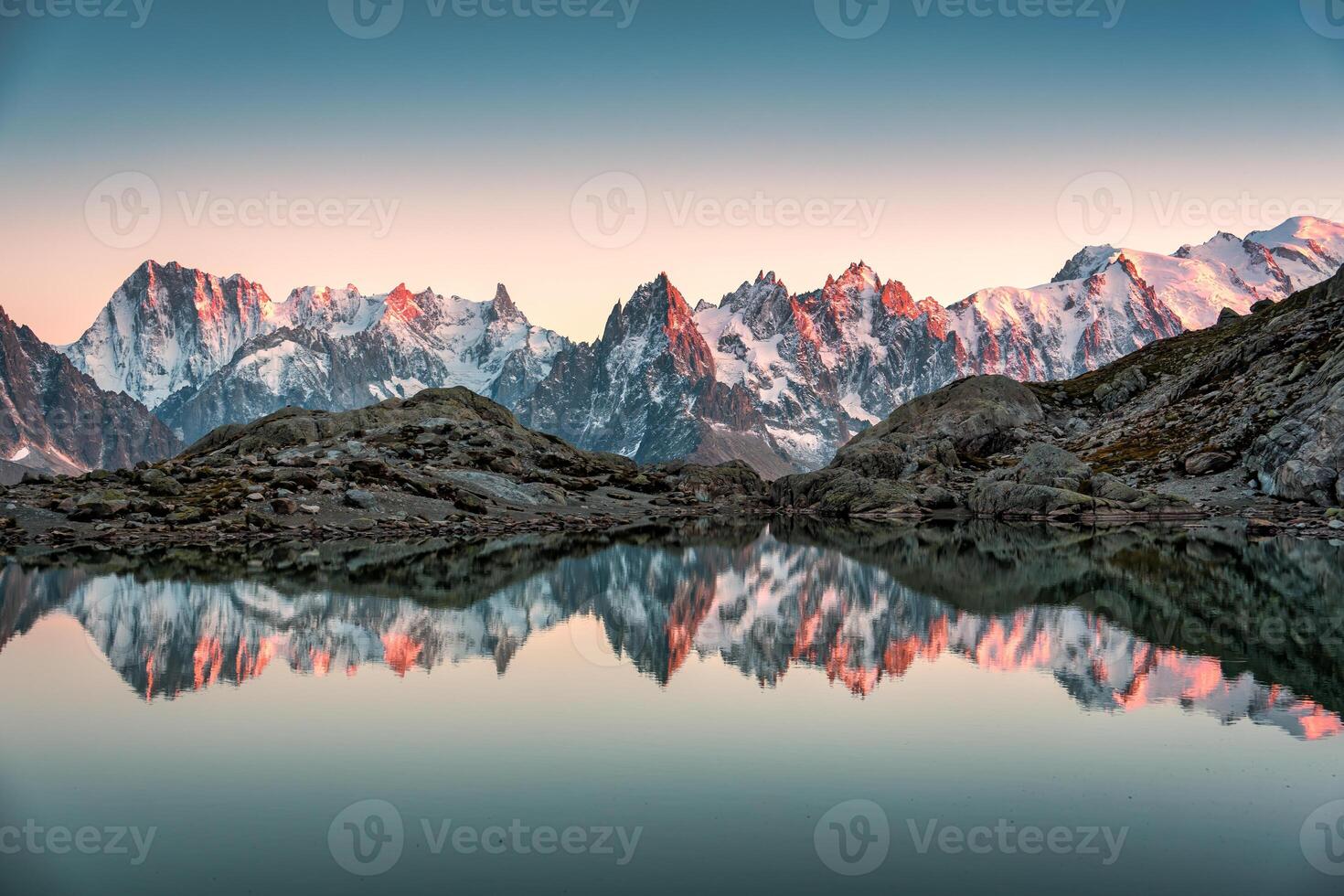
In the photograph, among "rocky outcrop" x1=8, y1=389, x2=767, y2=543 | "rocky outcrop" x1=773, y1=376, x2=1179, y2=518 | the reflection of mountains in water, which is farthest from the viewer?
"rocky outcrop" x1=773, y1=376, x2=1179, y2=518

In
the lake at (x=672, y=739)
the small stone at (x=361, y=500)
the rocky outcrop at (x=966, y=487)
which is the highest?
the rocky outcrop at (x=966, y=487)

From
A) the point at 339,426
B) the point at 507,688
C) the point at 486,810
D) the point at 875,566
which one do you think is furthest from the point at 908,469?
the point at 486,810

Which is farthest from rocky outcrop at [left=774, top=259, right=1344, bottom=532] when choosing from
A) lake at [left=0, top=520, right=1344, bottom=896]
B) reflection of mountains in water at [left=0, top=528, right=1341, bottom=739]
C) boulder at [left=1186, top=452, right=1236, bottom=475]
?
lake at [left=0, top=520, right=1344, bottom=896]

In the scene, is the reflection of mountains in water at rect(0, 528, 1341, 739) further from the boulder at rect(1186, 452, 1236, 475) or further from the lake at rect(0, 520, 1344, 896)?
the boulder at rect(1186, 452, 1236, 475)

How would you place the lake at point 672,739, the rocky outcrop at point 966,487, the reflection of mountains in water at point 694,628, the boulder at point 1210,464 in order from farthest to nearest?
the boulder at point 1210,464, the rocky outcrop at point 966,487, the reflection of mountains in water at point 694,628, the lake at point 672,739

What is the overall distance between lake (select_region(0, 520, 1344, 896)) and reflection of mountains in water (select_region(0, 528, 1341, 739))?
312mm

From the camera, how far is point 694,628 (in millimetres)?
56875

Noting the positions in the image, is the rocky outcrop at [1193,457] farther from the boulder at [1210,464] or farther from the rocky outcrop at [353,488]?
the rocky outcrop at [353,488]

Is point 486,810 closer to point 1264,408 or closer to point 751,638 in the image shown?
point 751,638

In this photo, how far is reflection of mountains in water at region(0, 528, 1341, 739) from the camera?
4138 centimetres

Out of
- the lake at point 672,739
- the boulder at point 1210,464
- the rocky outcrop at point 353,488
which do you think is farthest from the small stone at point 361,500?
the boulder at point 1210,464

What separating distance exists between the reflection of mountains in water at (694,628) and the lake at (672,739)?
31 cm

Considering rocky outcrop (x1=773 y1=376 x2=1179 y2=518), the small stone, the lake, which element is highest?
rocky outcrop (x1=773 y1=376 x2=1179 y2=518)

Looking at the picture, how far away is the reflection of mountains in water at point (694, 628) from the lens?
41375 mm
